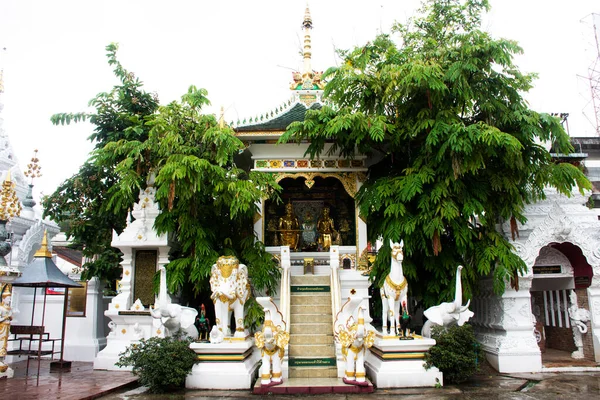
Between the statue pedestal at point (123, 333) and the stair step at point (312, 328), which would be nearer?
the stair step at point (312, 328)

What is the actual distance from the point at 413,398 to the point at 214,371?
2.89 meters

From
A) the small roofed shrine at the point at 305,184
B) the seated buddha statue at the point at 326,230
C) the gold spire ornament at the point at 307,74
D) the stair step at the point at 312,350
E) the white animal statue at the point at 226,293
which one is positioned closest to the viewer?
the stair step at the point at 312,350

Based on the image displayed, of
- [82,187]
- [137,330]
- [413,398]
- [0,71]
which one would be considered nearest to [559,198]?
[413,398]

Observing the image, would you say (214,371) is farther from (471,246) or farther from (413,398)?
(471,246)

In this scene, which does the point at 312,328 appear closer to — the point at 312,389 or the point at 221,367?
the point at 312,389

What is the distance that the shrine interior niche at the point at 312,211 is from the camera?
12.3 metres

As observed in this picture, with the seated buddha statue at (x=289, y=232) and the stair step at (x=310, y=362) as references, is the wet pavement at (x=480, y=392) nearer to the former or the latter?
the stair step at (x=310, y=362)

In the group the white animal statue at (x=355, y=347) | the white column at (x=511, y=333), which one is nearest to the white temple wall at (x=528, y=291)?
the white column at (x=511, y=333)

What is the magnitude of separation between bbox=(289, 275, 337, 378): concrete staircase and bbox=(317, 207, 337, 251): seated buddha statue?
85.9 inches

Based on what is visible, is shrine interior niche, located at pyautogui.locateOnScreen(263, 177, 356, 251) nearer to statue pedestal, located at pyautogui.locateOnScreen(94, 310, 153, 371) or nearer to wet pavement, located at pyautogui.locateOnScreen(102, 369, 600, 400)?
statue pedestal, located at pyautogui.locateOnScreen(94, 310, 153, 371)

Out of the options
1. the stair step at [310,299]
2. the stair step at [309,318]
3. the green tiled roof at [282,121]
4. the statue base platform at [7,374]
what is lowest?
the statue base platform at [7,374]

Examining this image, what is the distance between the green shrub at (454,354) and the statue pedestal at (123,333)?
5.04 metres

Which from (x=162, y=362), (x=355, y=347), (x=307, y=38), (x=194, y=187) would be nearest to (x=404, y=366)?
(x=355, y=347)

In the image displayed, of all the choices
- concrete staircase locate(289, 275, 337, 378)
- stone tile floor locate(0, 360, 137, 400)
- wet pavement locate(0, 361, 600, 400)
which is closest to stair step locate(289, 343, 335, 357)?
concrete staircase locate(289, 275, 337, 378)
